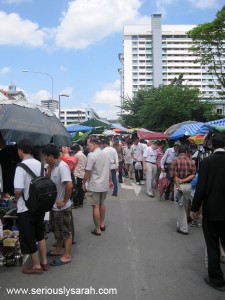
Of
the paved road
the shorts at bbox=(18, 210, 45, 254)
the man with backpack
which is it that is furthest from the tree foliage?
the shorts at bbox=(18, 210, 45, 254)

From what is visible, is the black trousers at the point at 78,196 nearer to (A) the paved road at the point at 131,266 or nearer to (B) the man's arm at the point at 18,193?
(A) the paved road at the point at 131,266

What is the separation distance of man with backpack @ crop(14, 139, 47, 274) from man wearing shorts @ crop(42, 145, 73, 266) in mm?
346

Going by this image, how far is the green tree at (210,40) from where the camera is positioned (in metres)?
22.5

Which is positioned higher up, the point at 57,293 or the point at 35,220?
the point at 35,220

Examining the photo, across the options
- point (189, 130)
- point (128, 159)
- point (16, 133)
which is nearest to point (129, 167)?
point (128, 159)

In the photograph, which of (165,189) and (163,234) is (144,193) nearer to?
(165,189)

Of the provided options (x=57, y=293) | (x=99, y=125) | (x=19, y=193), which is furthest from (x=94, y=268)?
(x=99, y=125)

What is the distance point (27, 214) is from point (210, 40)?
2323cm

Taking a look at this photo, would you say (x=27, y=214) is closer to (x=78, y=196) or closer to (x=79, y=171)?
(x=79, y=171)

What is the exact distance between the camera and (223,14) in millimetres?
21234

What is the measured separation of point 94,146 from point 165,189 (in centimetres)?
439

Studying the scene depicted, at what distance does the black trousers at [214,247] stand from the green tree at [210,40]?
20840 mm

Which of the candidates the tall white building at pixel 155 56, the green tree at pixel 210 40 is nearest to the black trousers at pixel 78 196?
the green tree at pixel 210 40

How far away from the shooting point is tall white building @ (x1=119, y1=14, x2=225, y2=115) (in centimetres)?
12212
